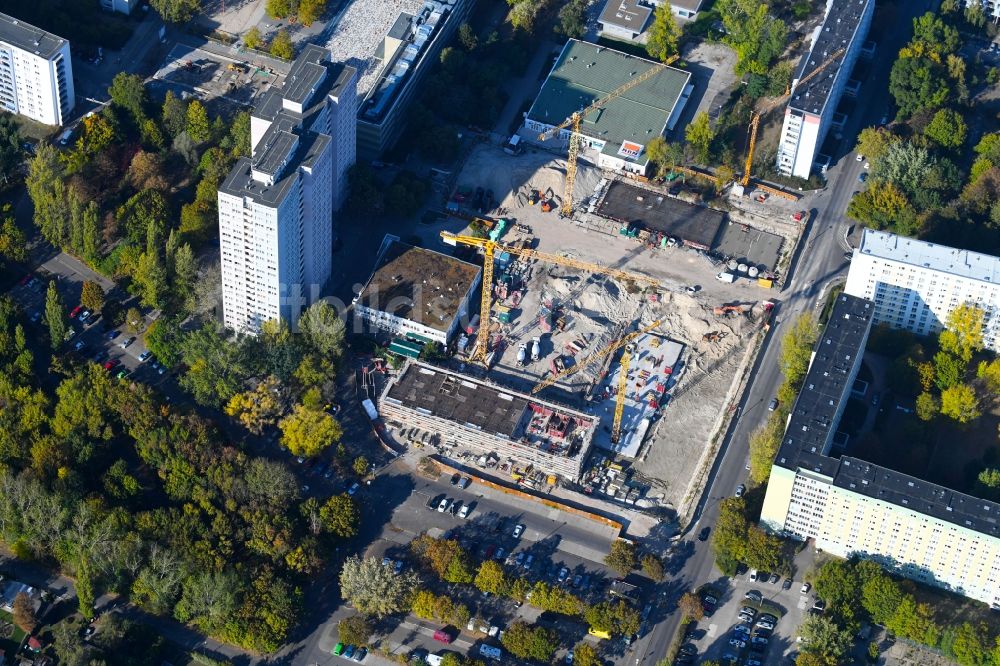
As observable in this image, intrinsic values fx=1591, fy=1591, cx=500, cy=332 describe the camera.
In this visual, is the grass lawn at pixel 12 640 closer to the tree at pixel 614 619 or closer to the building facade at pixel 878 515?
the tree at pixel 614 619

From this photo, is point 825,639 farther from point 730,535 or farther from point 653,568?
point 653,568

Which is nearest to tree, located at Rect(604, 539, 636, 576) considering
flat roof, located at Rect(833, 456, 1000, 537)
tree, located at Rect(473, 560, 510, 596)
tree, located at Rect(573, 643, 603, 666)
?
tree, located at Rect(573, 643, 603, 666)

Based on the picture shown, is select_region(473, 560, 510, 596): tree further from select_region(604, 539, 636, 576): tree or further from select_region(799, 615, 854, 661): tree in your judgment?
select_region(799, 615, 854, 661): tree

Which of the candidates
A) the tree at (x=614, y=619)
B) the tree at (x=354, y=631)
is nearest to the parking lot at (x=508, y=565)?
the tree at (x=614, y=619)

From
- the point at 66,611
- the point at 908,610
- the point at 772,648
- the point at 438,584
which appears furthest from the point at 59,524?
the point at 908,610

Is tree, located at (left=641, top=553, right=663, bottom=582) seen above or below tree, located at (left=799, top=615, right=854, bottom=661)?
below
